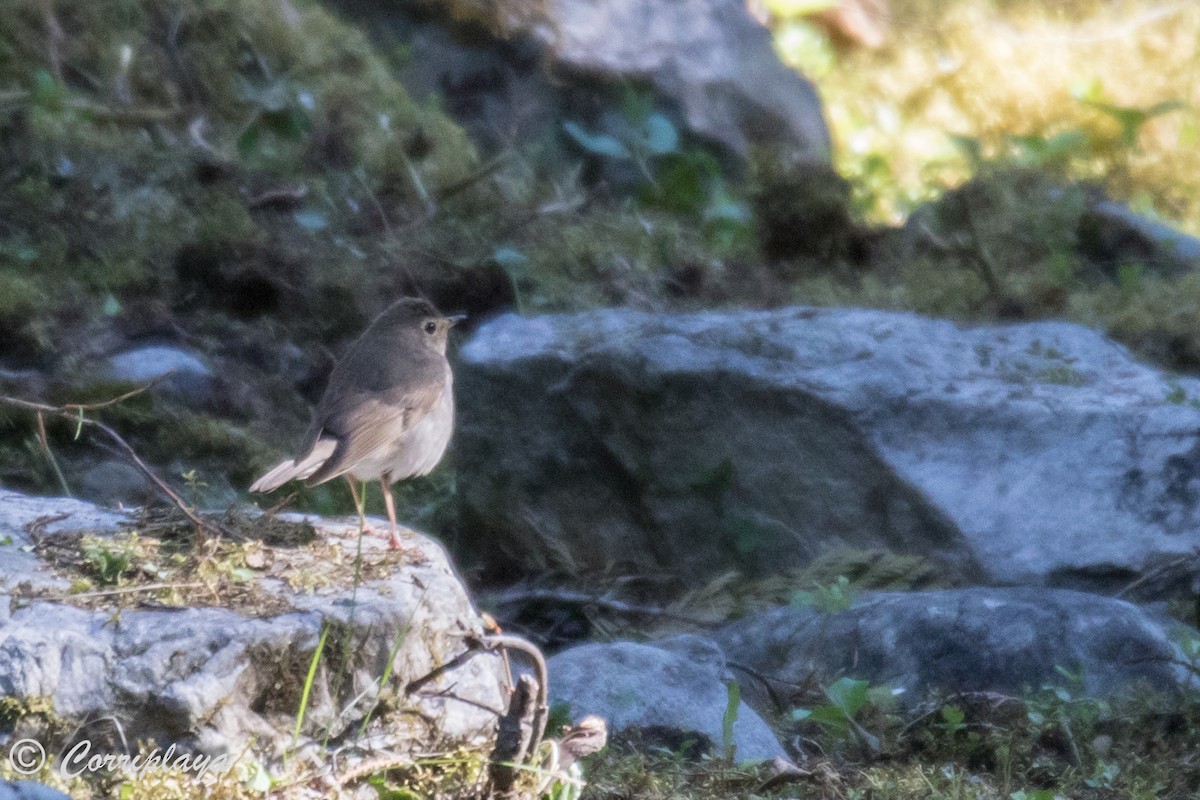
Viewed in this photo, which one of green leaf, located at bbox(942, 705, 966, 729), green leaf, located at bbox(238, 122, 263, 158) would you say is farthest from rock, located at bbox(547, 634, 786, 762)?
green leaf, located at bbox(238, 122, 263, 158)

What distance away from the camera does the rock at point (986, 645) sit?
447 cm

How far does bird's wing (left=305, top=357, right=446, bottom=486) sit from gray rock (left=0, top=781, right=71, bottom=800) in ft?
6.63

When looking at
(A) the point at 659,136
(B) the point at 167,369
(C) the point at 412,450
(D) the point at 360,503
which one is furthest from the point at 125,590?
(A) the point at 659,136

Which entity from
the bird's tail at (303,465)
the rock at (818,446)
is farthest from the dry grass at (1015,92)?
the bird's tail at (303,465)

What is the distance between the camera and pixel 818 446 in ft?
18.6

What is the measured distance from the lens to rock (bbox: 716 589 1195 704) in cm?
447

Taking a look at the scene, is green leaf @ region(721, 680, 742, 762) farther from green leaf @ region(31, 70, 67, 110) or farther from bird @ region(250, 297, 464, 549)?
green leaf @ region(31, 70, 67, 110)

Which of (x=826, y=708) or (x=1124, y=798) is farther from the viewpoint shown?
(x=826, y=708)

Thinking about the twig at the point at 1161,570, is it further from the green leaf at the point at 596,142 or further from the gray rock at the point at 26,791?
the green leaf at the point at 596,142

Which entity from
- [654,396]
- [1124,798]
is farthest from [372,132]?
[1124,798]

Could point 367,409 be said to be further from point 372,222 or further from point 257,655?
point 372,222

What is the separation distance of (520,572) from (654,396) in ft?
2.95

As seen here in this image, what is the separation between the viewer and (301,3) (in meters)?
8.95

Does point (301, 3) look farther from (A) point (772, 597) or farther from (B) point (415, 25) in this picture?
(A) point (772, 597)
